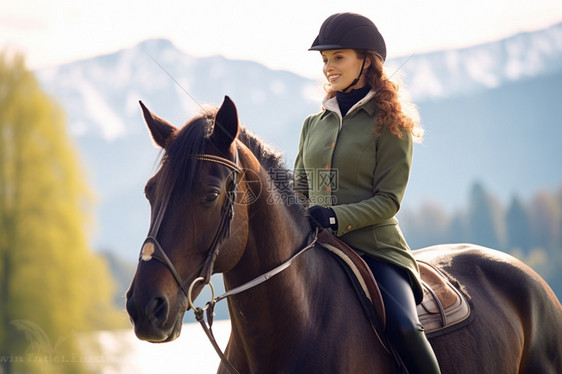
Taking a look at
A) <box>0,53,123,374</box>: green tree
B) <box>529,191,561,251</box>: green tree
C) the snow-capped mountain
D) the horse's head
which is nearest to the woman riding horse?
the horse's head

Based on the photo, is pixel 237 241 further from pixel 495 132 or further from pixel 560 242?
pixel 495 132

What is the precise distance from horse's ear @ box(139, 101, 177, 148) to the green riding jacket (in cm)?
108

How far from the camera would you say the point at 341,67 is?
434 centimetres

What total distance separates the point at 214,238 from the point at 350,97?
1.80m

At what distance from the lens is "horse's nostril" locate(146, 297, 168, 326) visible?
9.47 ft

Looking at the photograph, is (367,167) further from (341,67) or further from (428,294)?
(428,294)

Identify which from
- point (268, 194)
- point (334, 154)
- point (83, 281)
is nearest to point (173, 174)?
point (268, 194)

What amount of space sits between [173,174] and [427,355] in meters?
1.98

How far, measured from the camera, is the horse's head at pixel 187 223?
9.66 feet

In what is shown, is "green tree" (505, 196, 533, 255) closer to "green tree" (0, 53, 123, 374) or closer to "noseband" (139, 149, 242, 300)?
"green tree" (0, 53, 123, 374)

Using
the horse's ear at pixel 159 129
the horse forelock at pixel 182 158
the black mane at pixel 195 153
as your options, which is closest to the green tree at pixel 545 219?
the black mane at pixel 195 153

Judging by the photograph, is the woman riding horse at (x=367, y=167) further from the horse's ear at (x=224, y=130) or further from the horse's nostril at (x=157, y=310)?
the horse's nostril at (x=157, y=310)

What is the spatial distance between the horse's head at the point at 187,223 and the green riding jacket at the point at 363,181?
931mm

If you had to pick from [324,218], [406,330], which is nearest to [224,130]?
[324,218]
